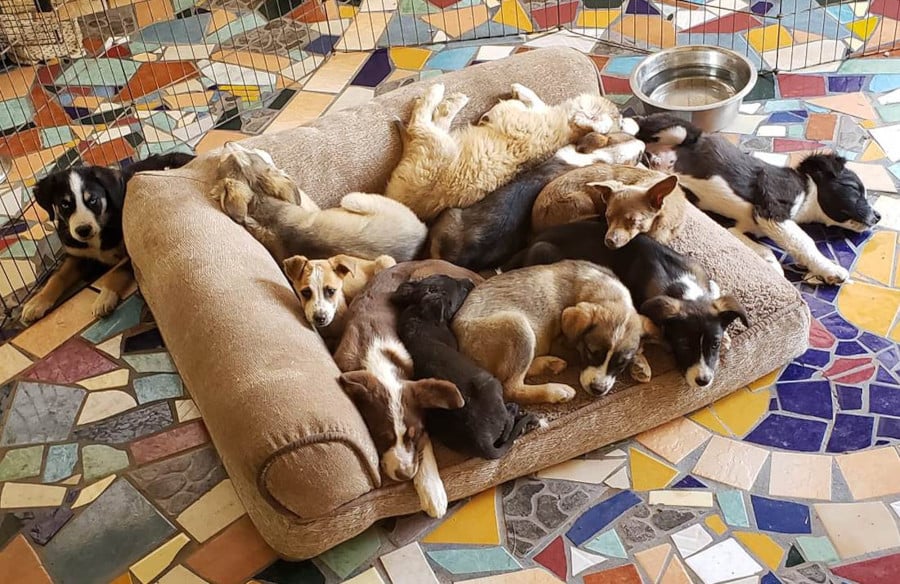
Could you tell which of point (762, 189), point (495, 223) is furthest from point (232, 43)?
point (762, 189)

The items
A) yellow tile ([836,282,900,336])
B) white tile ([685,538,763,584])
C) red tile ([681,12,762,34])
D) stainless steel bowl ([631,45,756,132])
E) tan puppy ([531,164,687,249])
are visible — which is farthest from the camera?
red tile ([681,12,762,34])

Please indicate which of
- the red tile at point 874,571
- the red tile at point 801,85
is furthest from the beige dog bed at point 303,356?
the red tile at point 801,85

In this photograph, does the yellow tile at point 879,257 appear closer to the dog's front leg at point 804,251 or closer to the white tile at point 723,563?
the dog's front leg at point 804,251

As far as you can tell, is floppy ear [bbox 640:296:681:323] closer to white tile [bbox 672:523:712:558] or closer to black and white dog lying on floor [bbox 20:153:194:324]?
white tile [bbox 672:523:712:558]

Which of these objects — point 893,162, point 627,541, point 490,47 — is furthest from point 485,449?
point 490,47

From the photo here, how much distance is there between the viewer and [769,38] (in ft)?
16.0

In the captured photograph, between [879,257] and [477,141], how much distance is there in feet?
4.82

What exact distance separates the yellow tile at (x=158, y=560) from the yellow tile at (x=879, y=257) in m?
2.41

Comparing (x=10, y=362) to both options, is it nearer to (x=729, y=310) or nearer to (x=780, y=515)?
(x=729, y=310)

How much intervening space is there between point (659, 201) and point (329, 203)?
1136 millimetres

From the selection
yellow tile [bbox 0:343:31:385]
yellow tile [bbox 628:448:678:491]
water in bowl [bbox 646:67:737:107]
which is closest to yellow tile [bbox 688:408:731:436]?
yellow tile [bbox 628:448:678:491]

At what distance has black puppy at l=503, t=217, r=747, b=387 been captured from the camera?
295 centimetres

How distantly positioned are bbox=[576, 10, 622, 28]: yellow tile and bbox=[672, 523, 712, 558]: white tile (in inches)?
118

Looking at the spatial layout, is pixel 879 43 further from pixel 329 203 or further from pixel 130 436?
pixel 130 436
